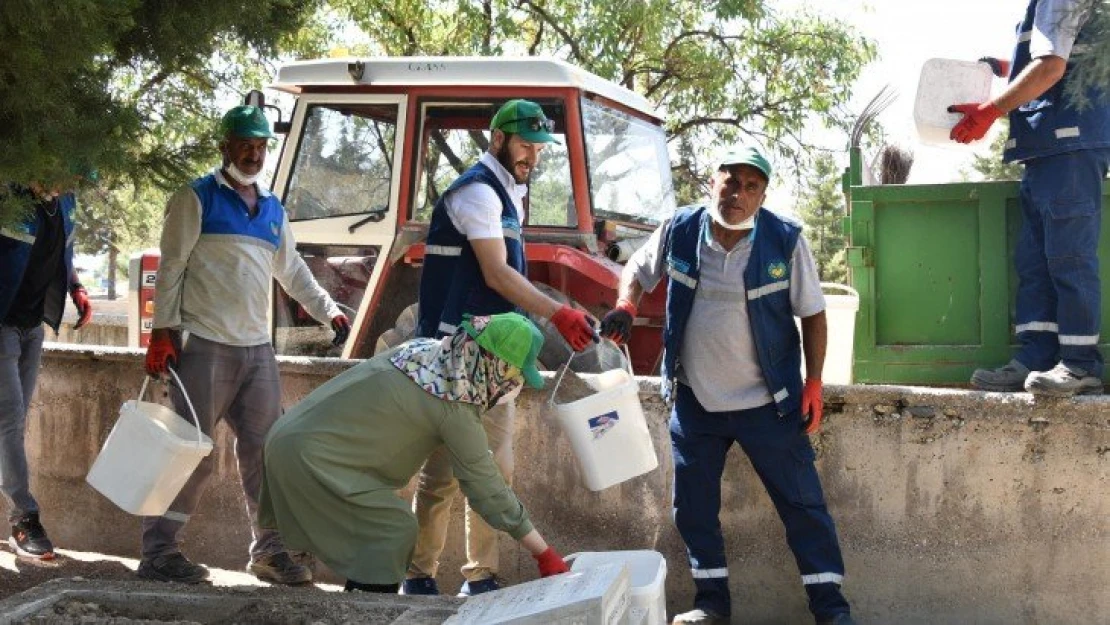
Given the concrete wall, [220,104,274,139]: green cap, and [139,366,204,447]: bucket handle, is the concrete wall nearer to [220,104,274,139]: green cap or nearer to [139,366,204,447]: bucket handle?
[139,366,204,447]: bucket handle

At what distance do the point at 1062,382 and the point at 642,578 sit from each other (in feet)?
5.75

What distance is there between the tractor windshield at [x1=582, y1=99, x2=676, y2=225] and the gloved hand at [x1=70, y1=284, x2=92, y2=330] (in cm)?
258

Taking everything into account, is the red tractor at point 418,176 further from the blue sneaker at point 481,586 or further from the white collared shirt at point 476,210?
the blue sneaker at point 481,586

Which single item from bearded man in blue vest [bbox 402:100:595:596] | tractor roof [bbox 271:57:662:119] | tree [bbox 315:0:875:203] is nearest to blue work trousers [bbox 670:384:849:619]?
bearded man in blue vest [bbox 402:100:595:596]

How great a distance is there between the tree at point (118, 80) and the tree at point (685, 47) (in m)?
9.75

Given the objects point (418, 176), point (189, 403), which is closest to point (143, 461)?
point (189, 403)

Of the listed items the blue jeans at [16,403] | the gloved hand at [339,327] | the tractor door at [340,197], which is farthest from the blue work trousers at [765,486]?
the blue jeans at [16,403]

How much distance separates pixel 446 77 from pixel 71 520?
2885 mm

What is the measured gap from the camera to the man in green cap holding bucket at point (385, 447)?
4.48 meters

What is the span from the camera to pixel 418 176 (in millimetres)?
7207

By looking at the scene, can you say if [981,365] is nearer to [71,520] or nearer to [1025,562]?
[1025,562]

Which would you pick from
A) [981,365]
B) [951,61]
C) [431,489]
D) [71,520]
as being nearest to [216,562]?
[71,520]

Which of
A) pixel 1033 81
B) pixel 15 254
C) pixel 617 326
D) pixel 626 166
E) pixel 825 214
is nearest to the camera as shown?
pixel 1033 81

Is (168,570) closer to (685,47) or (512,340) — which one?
(512,340)
